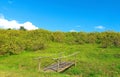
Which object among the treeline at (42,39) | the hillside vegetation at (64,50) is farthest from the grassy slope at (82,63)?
the treeline at (42,39)

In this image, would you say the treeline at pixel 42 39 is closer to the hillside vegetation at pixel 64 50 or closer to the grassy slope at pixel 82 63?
the hillside vegetation at pixel 64 50

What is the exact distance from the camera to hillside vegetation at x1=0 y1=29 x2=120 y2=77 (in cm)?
2481

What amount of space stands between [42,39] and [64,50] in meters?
5.49

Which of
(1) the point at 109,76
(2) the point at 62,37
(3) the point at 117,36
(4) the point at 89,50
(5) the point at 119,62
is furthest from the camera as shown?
(2) the point at 62,37

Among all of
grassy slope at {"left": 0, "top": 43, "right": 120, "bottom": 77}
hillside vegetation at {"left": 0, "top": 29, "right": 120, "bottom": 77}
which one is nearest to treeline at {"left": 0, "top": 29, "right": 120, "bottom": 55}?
hillside vegetation at {"left": 0, "top": 29, "right": 120, "bottom": 77}

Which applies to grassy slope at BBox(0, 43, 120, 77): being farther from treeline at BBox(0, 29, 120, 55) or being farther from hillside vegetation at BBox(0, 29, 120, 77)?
treeline at BBox(0, 29, 120, 55)

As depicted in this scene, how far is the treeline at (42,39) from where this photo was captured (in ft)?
113

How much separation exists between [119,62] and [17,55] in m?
11.2

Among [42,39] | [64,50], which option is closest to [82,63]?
[64,50]

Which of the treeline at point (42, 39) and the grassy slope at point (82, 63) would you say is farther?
the treeline at point (42, 39)

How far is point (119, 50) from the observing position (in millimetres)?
32438

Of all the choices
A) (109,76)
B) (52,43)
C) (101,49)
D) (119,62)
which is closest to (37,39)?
(52,43)

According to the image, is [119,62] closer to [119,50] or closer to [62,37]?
[119,50]

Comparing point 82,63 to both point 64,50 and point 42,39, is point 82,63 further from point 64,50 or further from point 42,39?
point 42,39
